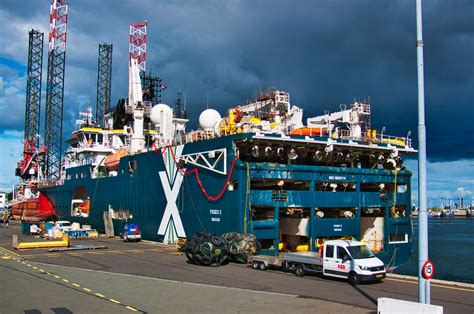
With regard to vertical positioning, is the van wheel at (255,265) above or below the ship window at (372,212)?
below

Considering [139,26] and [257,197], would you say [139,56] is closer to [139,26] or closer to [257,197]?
[139,26]

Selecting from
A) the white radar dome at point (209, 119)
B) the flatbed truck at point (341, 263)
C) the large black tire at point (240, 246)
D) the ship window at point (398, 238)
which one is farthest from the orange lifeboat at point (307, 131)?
the flatbed truck at point (341, 263)

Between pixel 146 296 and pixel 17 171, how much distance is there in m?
66.1

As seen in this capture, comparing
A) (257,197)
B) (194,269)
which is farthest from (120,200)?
(194,269)

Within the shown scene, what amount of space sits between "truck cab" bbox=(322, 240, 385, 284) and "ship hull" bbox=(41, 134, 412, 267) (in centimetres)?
816

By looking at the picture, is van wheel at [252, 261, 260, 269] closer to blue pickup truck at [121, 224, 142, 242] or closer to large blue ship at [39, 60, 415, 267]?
large blue ship at [39, 60, 415, 267]

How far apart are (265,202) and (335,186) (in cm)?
620

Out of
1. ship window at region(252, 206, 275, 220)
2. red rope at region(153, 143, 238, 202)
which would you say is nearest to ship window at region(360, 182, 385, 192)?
ship window at region(252, 206, 275, 220)

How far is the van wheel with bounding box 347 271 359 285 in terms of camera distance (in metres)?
17.2

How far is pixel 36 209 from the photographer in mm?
62750

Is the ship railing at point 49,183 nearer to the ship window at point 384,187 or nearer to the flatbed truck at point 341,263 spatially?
the ship window at point 384,187

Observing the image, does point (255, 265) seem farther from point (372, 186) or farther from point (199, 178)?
point (372, 186)

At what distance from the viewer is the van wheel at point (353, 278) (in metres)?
17.2

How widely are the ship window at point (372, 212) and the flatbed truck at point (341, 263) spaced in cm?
1425
